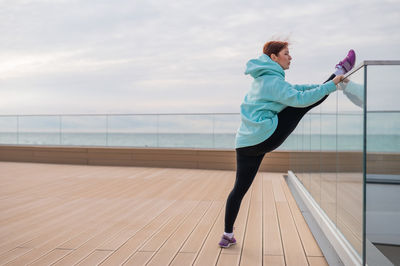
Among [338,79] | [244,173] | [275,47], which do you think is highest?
[275,47]

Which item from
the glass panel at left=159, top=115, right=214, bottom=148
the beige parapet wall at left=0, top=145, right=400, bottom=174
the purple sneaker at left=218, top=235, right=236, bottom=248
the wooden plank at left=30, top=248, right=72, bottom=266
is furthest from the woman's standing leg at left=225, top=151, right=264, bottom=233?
the glass panel at left=159, top=115, right=214, bottom=148

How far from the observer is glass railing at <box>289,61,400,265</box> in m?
1.66

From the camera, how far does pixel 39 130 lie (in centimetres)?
899

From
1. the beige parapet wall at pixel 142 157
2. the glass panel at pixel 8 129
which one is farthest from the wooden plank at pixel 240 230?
the glass panel at pixel 8 129

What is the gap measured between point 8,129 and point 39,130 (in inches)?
36.2

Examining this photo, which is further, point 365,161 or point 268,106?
point 268,106

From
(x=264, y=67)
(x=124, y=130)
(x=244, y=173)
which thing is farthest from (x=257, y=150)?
(x=124, y=130)

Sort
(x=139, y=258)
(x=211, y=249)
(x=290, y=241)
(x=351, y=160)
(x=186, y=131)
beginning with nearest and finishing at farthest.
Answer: (x=351, y=160) < (x=139, y=258) < (x=211, y=249) < (x=290, y=241) < (x=186, y=131)

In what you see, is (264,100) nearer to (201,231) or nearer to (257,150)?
Answer: (257,150)

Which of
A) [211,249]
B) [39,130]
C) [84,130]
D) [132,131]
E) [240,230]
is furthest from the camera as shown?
[39,130]

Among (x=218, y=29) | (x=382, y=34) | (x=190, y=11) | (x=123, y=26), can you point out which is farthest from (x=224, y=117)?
(x=382, y=34)

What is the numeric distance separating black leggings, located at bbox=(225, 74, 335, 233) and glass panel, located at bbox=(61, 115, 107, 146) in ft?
20.5

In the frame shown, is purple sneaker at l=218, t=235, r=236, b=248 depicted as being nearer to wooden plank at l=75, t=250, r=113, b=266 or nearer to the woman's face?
wooden plank at l=75, t=250, r=113, b=266

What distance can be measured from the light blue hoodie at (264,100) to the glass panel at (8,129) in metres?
8.10
